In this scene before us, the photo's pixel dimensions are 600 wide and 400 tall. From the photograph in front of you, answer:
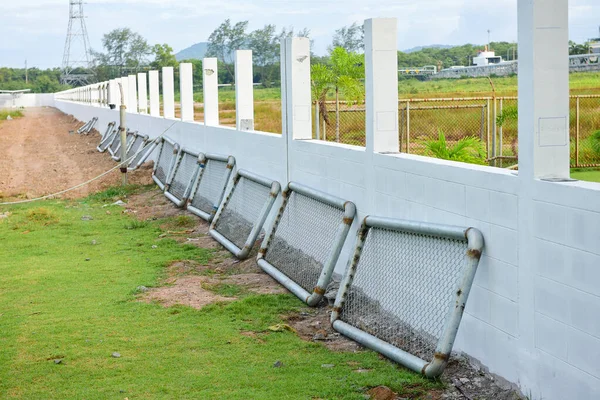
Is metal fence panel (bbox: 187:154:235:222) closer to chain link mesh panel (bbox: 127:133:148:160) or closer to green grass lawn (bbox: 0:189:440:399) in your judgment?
green grass lawn (bbox: 0:189:440:399)

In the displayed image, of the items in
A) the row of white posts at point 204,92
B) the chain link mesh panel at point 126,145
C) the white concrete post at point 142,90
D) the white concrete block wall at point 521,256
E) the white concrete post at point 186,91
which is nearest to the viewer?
the white concrete block wall at point 521,256

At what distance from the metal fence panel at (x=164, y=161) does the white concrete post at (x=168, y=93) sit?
4.35 ft

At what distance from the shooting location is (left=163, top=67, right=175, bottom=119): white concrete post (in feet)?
69.3

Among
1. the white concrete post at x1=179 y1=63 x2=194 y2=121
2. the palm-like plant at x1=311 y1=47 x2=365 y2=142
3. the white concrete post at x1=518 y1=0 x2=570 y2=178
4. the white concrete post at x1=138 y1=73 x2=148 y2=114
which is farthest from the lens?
the white concrete post at x1=138 y1=73 x2=148 y2=114

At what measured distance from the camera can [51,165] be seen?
25.7 m

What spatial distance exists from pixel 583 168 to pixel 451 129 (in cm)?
902

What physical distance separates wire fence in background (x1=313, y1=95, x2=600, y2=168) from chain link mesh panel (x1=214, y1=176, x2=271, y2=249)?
641cm

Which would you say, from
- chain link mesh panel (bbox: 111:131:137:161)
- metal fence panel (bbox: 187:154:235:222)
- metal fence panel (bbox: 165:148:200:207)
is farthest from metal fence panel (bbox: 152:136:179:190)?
chain link mesh panel (bbox: 111:131:137:161)

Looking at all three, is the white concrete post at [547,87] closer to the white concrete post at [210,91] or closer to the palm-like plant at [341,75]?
the white concrete post at [210,91]

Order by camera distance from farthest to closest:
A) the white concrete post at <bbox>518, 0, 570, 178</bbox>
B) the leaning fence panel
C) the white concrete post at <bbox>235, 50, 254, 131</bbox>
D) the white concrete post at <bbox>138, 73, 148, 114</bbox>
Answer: the white concrete post at <bbox>138, 73, 148, 114</bbox> < the white concrete post at <bbox>235, 50, 254, 131</bbox> < the leaning fence panel < the white concrete post at <bbox>518, 0, 570, 178</bbox>

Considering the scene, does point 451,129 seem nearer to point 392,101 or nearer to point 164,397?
point 392,101

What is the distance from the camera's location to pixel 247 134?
12.5m

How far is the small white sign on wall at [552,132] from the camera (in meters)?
5.15

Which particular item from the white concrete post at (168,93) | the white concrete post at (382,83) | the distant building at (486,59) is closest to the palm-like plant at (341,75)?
the white concrete post at (168,93)
